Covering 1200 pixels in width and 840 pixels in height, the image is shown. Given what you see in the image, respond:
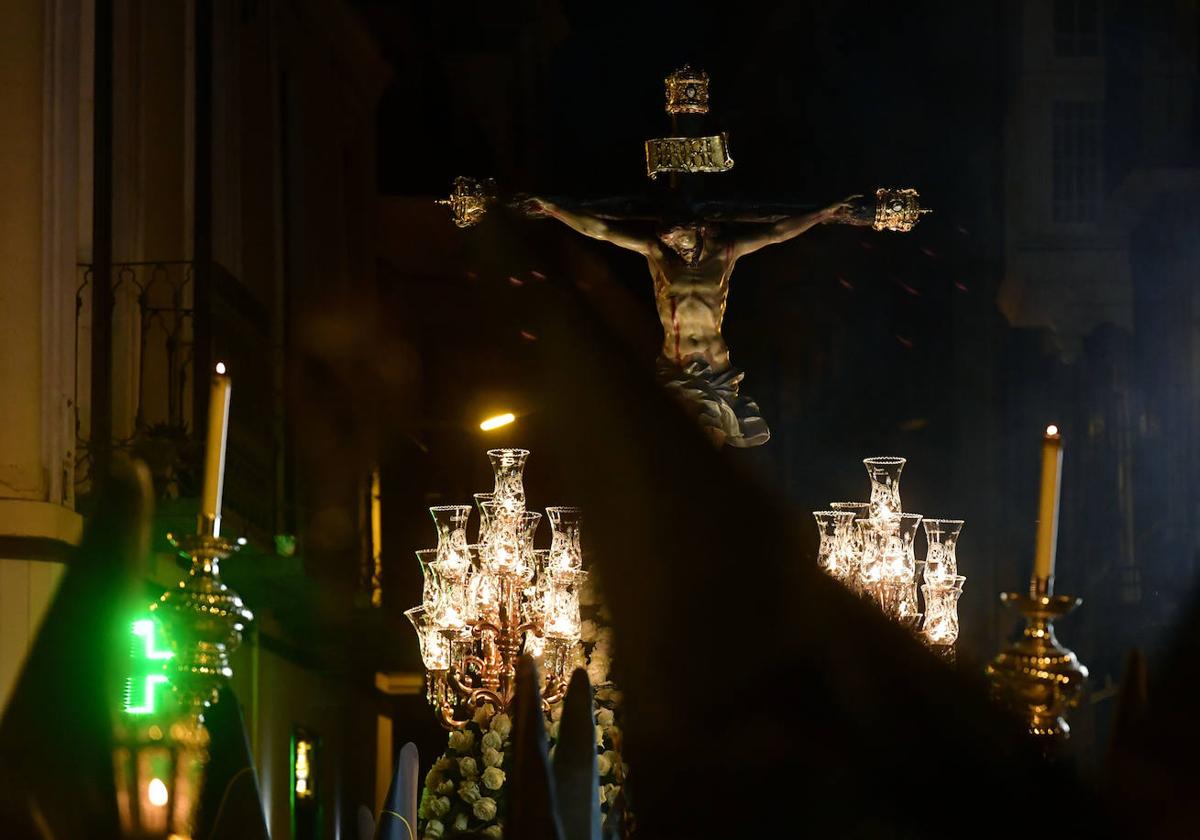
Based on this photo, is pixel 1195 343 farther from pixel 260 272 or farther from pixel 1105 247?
pixel 260 272

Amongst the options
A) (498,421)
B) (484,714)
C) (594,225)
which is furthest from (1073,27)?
(484,714)

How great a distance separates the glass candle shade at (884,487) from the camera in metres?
5.55

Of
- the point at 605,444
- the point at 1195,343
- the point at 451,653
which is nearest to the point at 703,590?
the point at 605,444

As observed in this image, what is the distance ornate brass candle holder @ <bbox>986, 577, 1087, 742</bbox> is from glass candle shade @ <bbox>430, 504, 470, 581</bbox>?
338 cm

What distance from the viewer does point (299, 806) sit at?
41.9 feet

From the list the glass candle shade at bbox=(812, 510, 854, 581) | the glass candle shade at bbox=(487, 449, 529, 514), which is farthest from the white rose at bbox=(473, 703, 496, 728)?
the glass candle shade at bbox=(812, 510, 854, 581)

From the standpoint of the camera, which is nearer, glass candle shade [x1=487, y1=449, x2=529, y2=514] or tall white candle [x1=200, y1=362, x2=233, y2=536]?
tall white candle [x1=200, y1=362, x2=233, y2=536]

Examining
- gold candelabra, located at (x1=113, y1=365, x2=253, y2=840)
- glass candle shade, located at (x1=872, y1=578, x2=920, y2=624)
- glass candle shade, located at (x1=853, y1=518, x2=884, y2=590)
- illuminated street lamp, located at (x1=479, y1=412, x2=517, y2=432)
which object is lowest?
gold candelabra, located at (x1=113, y1=365, x2=253, y2=840)

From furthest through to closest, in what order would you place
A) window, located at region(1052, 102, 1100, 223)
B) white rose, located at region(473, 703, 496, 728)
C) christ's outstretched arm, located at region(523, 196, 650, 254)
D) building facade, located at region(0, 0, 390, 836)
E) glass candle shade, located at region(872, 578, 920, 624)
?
window, located at region(1052, 102, 1100, 223)
building facade, located at region(0, 0, 390, 836)
christ's outstretched arm, located at region(523, 196, 650, 254)
white rose, located at region(473, 703, 496, 728)
glass candle shade, located at region(872, 578, 920, 624)

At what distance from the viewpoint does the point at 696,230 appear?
6555 millimetres

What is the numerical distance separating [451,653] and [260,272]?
19.1 ft

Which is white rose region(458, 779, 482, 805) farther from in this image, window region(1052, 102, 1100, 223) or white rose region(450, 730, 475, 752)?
window region(1052, 102, 1100, 223)

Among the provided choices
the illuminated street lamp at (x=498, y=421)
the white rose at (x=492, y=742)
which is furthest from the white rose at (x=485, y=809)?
the illuminated street lamp at (x=498, y=421)

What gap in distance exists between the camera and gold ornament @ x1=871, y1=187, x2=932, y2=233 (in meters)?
6.53
